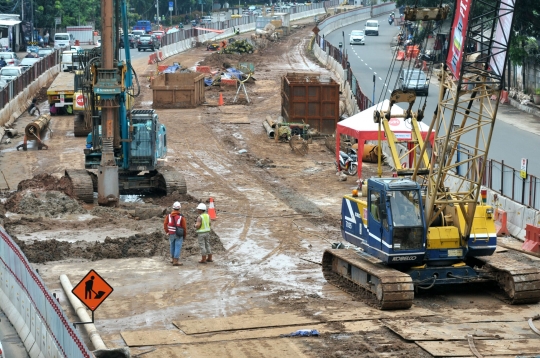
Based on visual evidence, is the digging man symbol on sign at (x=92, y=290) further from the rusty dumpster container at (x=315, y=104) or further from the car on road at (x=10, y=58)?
the car on road at (x=10, y=58)

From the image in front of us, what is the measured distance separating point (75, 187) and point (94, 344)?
1413cm

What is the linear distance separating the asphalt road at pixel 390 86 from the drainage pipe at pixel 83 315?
12.1 meters

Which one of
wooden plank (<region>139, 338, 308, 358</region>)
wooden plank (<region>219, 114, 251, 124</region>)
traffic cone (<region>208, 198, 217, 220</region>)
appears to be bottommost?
wooden plank (<region>219, 114, 251, 124</region>)

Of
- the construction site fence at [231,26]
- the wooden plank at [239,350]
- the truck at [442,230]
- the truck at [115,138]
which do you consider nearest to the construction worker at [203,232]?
the truck at [442,230]

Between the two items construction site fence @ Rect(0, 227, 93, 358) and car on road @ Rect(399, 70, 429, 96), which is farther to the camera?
car on road @ Rect(399, 70, 429, 96)

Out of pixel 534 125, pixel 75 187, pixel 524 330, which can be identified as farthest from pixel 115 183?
pixel 534 125

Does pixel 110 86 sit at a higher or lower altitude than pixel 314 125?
higher

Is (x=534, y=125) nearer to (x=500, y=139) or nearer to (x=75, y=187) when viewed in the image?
(x=500, y=139)

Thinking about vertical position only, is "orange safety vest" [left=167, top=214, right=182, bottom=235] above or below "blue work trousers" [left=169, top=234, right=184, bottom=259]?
above

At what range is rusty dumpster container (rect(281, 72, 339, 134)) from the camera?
44938 mm

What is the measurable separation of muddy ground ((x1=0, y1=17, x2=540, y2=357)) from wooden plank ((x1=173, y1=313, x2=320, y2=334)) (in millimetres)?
403

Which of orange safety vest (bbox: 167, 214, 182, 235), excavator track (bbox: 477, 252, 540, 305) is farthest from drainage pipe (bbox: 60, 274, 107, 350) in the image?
excavator track (bbox: 477, 252, 540, 305)

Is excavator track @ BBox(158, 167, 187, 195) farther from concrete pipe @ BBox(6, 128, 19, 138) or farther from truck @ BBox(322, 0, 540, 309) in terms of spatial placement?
concrete pipe @ BBox(6, 128, 19, 138)

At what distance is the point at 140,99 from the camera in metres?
57.1
